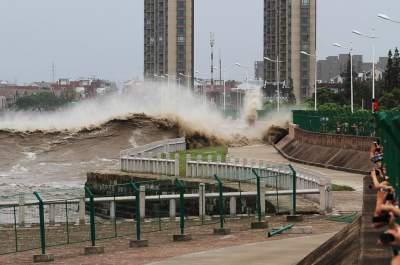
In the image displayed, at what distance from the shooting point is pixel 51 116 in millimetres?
119375

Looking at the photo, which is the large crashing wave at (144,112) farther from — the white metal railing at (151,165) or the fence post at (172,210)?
the fence post at (172,210)

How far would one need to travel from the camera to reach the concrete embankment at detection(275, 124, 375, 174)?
150 feet

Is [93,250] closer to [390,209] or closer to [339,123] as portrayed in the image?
[390,209]

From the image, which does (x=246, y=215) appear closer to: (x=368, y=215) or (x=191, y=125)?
(x=368, y=215)

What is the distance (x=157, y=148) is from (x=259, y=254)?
4613 cm

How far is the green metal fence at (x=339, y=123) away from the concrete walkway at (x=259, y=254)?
19.6 meters

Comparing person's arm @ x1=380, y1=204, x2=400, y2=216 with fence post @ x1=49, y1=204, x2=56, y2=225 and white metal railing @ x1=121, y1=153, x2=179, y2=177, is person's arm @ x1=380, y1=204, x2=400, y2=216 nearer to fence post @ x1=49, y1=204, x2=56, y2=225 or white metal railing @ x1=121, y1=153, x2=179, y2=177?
fence post @ x1=49, y1=204, x2=56, y2=225

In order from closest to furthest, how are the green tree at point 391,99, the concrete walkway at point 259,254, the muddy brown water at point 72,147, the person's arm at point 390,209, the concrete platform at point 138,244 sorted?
the person's arm at point 390,209 → the concrete walkway at point 259,254 → the concrete platform at point 138,244 → the muddy brown water at point 72,147 → the green tree at point 391,99

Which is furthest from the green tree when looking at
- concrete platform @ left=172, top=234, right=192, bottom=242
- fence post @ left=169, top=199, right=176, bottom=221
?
concrete platform @ left=172, top=234, right=192, bottom=242

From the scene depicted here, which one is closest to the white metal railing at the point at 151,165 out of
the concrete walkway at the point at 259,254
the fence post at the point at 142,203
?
the fence post at the point at 142,203

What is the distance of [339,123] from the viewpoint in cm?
5241

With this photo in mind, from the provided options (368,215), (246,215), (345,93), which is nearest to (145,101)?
(345,93)

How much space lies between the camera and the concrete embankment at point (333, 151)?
150 ft

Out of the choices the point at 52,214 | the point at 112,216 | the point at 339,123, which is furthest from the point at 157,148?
the point at 52,214
